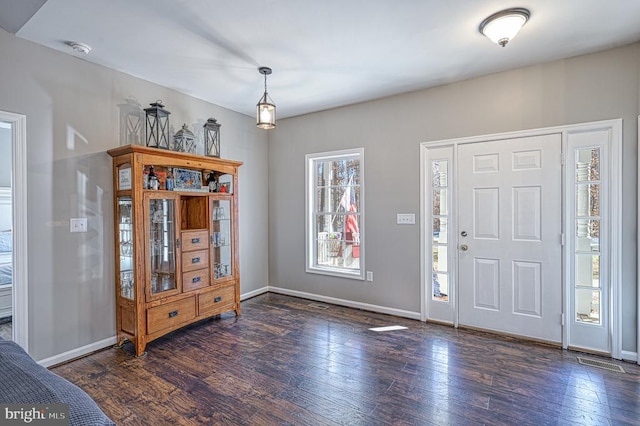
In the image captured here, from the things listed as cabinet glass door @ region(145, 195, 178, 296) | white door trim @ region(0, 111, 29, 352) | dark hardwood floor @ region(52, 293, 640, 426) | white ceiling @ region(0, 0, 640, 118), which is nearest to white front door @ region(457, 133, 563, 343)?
dark hardwood floor @ region(52, 293, 640, 426)

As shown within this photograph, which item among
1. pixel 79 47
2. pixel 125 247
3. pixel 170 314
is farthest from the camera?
pixel 170 314

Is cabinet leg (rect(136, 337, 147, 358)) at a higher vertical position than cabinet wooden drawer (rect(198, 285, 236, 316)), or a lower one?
lower

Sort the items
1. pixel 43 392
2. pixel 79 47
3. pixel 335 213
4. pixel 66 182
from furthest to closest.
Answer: pixel 335 213
pixel 66 182
pixel 79 47
pixel 43 392

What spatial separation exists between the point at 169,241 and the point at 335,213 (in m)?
2.15

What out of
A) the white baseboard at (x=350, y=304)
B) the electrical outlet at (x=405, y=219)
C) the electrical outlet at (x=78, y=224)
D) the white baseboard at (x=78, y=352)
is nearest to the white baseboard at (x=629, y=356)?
the white baseboard at (x=350, y=304)

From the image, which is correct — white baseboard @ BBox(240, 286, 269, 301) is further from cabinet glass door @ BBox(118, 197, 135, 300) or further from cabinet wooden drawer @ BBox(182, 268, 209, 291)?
cabinet glass door @ BBox(118, 197, 135, 300)

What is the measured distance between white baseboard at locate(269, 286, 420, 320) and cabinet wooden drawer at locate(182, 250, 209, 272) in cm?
157

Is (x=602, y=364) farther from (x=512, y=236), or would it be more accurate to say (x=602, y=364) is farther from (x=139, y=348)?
(x=139, y=348)

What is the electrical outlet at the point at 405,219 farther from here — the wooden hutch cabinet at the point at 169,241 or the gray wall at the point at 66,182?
the gray wall at the point at 66,182

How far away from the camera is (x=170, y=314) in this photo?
3105 millimetres

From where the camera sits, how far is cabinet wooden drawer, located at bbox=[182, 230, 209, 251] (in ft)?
10.6

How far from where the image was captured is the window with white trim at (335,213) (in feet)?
13.8

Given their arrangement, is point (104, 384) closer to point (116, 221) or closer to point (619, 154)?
point (116, 221)

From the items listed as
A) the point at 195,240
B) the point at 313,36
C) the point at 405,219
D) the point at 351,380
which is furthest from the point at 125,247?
the point at 405,219
